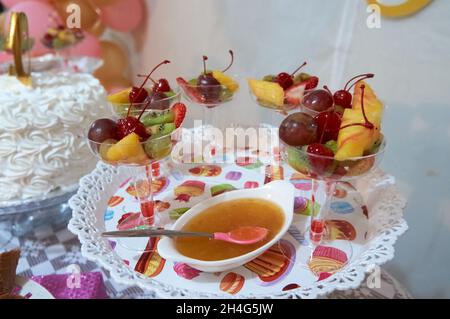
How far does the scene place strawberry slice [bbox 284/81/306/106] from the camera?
1115 millimetres

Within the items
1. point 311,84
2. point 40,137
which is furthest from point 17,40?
point 311,84

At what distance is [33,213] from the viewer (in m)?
1.22

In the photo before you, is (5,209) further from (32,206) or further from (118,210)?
(118,210)

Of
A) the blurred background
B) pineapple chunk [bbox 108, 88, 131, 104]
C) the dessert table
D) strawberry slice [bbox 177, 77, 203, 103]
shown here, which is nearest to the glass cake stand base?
the dessert table

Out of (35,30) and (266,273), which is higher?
(35,30)

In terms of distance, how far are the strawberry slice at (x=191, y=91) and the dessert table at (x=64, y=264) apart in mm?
585

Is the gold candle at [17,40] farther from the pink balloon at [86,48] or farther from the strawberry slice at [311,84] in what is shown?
the pink balloon at [86,48]

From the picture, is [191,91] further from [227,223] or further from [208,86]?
[227,223]

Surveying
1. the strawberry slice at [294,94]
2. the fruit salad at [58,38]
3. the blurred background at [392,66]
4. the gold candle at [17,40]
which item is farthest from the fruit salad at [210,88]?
the fruit salad at [58,38]

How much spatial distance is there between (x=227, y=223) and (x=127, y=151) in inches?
10.9

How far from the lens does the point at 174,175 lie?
119 cm
